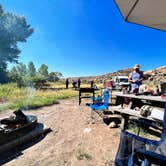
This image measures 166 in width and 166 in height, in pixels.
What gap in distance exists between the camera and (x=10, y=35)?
74.3ft

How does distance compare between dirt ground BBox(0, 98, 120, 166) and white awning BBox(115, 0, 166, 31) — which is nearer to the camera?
white awning BBox(115, 0, 166, 31)

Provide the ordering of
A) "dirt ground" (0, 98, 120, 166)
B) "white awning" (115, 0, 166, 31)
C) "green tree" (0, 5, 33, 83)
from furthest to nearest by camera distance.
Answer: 1. "green tree" (0, 5, 33, 83)
2. "dirt ground" (0, 98, 120, 166)
3. "white awning" (115, 0, 166, 31)

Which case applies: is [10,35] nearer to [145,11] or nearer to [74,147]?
[74,147]

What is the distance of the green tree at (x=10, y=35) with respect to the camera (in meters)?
21.8

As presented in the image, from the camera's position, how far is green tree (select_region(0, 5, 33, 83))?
858 inches

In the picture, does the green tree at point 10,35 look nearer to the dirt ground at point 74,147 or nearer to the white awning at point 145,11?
the dirt ground at point 74,147

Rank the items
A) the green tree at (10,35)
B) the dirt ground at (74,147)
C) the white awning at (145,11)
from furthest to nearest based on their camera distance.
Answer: the green tree at (10,35)
the dirt ground at (74,147)
the white awning at (145,11)

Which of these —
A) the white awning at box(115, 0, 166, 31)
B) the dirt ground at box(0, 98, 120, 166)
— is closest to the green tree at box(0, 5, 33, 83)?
the dirt ground at box(0, 98, 120, 166)

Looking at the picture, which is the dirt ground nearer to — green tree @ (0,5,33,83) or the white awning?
the white awning

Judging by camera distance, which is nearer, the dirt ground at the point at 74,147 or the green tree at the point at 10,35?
the dirt ground at the point at 74,147

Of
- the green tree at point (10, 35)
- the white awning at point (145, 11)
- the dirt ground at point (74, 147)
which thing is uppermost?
the green tree at point (10, 35)

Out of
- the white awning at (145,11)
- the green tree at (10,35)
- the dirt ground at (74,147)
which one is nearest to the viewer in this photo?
the white awning at (145,11)

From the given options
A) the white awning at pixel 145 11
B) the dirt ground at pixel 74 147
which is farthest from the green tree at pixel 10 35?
the white awning at pixel 145 11

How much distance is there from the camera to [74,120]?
4578 millimetres
